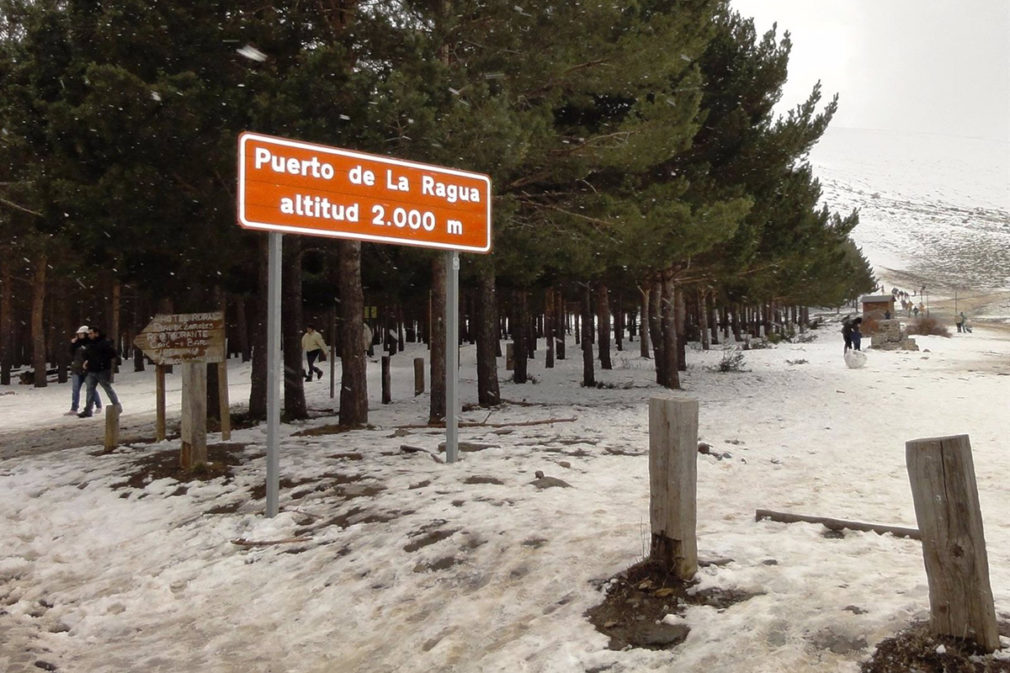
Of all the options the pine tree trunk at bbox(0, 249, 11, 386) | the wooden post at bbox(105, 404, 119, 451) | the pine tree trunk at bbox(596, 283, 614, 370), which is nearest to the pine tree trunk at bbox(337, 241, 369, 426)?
the wooden post at bbox(105, 404, 119, 451)

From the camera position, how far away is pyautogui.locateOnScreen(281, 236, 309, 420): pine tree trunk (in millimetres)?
12031

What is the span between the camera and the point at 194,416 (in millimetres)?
7879

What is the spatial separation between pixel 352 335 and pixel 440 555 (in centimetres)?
598

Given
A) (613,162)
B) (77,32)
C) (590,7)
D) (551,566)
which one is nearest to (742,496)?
(551,566)

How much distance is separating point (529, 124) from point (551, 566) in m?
7.49

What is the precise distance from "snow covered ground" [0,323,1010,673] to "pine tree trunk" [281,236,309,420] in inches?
65.0

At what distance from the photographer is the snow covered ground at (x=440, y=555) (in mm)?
3711

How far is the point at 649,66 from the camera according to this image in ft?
39.8

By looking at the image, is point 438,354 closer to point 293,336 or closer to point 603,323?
point 293,336

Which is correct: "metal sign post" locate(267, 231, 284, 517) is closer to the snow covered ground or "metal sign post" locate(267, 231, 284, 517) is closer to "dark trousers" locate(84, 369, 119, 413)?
the snow covered ground

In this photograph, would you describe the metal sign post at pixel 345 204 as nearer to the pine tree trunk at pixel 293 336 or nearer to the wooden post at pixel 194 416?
the wooden post at pixel 194 416

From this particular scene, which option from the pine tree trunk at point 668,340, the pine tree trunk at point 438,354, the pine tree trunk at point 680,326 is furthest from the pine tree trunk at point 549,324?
the pine tree trunk at point 438,354

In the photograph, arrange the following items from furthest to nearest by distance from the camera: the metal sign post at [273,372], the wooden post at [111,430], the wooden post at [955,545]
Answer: the wooden post at [111,430]
the metal sign post at [273,372]
the wooden post at [955,545]

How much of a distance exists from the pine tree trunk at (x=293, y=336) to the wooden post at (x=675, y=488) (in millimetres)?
8841
